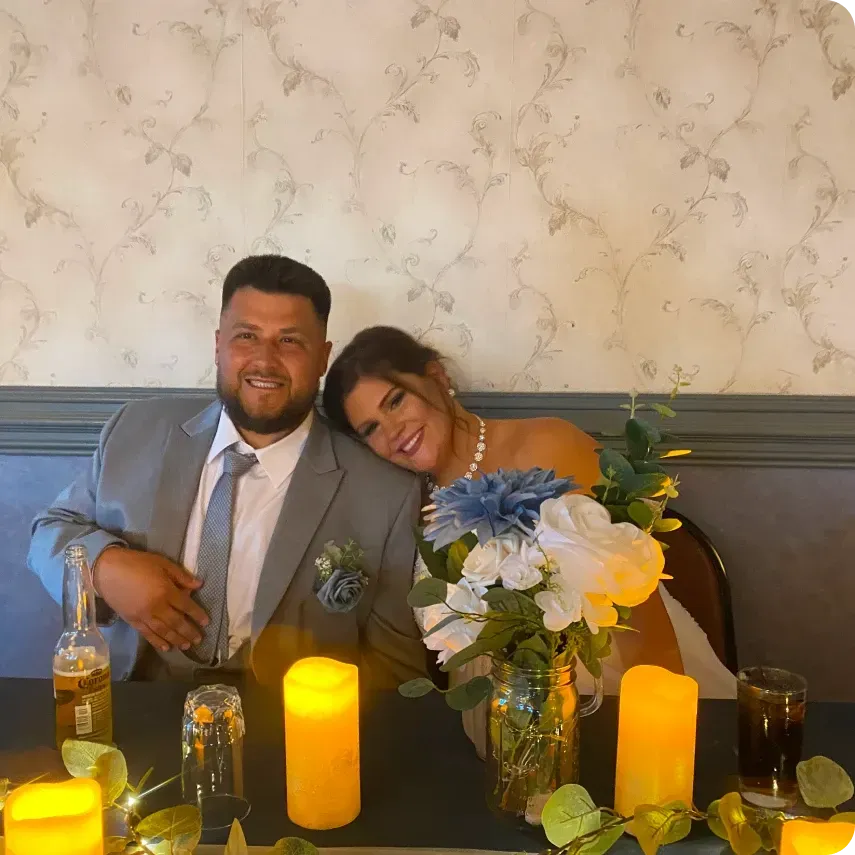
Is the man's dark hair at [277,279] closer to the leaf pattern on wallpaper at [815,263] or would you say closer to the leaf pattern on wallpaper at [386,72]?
the leaf pattern on wallpaper at [386,72]

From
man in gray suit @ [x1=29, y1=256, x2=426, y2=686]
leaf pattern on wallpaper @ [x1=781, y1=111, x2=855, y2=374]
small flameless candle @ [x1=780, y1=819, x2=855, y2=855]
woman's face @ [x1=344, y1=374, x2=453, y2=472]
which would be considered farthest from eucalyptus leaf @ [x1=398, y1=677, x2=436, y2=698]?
leaf pattern on wallpaper @ [x1=781, y1=111, x2=855, y2=374]

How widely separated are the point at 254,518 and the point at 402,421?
15.5 inches

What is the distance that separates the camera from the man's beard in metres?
1.80

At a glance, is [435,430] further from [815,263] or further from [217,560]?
[815,263]

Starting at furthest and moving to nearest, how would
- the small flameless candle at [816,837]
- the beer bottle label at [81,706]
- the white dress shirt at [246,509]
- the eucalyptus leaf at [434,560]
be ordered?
the white dress shirt at [246,509] → the beer bottle label at [81,706] → the eucalyptus leaf at [434,560] → the small flameless candle at [816,837]

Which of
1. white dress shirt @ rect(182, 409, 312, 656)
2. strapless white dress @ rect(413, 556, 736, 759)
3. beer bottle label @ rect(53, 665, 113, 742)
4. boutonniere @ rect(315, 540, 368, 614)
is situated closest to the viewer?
beer bottle label @ rect(53, 665, 113, 742)

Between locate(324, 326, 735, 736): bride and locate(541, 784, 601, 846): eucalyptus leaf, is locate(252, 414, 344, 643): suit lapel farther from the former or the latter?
locate(541, 784, 601, 846): eucalyptus leaf

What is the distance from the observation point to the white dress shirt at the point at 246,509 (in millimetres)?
1751

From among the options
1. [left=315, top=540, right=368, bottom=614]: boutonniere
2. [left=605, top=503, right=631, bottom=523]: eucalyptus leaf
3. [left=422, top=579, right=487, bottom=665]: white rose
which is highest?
[left=605, top=503, right=631, bottom=523]: eucalyptus leaf

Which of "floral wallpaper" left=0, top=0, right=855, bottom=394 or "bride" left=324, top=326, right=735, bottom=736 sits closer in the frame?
"bride" left=324, top=326, right=735, bottom=736

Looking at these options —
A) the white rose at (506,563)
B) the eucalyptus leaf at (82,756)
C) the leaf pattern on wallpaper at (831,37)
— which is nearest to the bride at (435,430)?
the white rose at (506,563)

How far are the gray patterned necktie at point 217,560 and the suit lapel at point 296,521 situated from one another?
9 centimetres

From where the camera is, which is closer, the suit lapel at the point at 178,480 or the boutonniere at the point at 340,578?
the boutonniere at the point at 340,578

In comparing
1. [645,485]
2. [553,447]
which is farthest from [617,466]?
[553,447]
